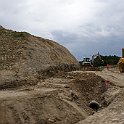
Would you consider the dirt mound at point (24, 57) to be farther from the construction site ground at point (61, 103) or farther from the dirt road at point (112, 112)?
the dirt road at point (112, 112)

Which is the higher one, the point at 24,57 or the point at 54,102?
the point at 24,57

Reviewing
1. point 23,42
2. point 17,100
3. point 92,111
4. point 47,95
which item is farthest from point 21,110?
point 23,42

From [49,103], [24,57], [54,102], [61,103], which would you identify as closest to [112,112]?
[61,103]

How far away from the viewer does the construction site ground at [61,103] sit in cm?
1185

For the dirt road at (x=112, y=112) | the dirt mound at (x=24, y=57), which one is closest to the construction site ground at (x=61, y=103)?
the dirt road at (x=112, y=112)

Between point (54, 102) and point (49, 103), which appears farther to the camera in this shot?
point (54, 102)

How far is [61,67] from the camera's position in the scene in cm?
2330

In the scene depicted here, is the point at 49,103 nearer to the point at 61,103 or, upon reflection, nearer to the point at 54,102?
the point at 54,102

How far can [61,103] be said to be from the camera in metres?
13.7

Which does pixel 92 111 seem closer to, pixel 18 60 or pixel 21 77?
pixel 21 77

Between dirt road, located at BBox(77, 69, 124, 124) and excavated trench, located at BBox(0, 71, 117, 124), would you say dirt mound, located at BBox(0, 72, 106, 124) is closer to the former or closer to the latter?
excavated trench, located at BBox(0, 71, 117, 124)

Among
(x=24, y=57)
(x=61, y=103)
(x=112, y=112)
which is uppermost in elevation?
(x=24, y=57)

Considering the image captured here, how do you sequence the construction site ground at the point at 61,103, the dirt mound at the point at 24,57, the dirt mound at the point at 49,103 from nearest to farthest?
the dirt mound at the point at 49,103
the construction site ground at the point at 61,103
the dirt mound at the point at 24,57

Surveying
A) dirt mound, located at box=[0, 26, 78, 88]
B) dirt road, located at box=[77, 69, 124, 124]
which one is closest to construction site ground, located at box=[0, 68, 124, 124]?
dirt road, located at box=[77, 69, 124, 124]
